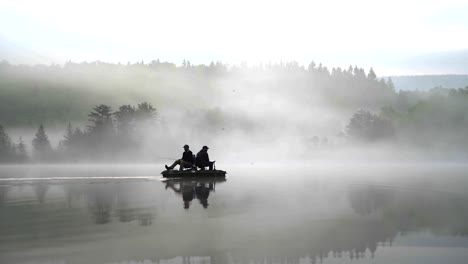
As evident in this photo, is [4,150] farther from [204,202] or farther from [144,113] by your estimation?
[204,202]

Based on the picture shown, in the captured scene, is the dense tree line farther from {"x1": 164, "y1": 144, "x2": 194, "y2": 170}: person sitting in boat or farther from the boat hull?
the boat hull

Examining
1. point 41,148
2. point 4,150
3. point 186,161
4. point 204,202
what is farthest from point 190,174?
point 41,148

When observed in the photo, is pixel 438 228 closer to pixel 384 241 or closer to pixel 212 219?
pixel 384 241

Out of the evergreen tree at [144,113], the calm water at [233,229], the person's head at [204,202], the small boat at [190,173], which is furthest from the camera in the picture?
the evergreen tree at [144,113]

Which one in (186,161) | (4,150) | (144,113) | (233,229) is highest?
(144,113)

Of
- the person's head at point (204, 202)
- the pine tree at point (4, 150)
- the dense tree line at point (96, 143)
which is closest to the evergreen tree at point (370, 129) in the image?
the dense tree line at point (96, 143)

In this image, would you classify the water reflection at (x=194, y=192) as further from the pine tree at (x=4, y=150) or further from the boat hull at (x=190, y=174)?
the pine tree at (x=4, y=150)

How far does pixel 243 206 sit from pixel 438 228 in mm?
9728

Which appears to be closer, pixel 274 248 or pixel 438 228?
pixel 274 248

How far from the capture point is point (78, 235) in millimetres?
16625

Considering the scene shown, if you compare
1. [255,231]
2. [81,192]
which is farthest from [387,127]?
[255,231]

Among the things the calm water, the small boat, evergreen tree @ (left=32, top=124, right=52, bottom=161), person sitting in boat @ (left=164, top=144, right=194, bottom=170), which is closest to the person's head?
the calm water

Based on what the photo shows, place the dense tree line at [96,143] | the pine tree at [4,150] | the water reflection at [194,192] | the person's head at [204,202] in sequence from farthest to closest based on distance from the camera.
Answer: the dense tree line at [96,143], the pine tree at [4,150], the water reflection at [194,192], the person's head at [204,202]

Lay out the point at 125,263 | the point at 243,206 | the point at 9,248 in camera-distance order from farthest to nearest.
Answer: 1. the point at 243,206
2. the point at 9,248
3. the point at 125,263
